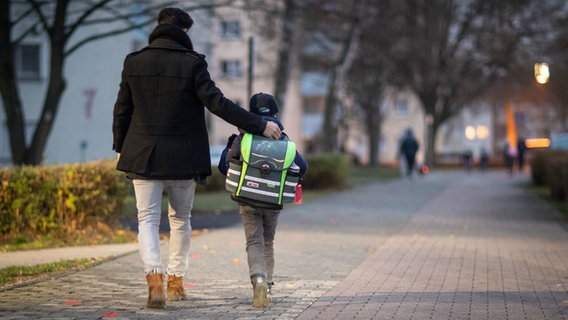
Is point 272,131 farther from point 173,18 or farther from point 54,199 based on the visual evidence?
point 54,199

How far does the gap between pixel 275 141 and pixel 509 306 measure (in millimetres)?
2179

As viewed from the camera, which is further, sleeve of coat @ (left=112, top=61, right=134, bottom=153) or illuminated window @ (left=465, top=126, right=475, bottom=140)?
illuminated window @ (left=465, top=126, right=475, bottom=140)

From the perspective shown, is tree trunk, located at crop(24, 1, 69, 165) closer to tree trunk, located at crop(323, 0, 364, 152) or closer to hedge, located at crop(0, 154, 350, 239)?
hedge, located at crop(0, 154, 350, 239)

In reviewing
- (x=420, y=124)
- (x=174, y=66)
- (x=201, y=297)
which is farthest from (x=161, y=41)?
(x=420, y=124)

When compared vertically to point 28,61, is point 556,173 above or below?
below

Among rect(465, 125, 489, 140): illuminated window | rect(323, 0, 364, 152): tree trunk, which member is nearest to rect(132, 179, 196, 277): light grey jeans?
rect(323, 0, 364, 152): tree trunk

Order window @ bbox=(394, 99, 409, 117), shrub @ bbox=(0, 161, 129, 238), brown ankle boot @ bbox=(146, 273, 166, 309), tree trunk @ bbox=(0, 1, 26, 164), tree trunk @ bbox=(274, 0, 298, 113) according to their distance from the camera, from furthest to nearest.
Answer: window @ bbox=(394, 99, 409, 117) → tree trunk @ bbox=(274, 0, 298, 113) → tree trunk @ bbox=(0, 1, 26, 164) → shrub @ bbox=(0, 161, 129, 238) → brown ankle boot @ bbox=(146, 273, 166, 309)

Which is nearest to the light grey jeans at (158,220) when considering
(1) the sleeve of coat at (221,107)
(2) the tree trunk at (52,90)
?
(1) the sleeve of coat at (221,107)

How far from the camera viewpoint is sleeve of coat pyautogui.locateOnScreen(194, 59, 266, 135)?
721cm

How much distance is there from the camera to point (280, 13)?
2319 cm

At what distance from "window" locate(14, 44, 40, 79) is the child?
33.2 m

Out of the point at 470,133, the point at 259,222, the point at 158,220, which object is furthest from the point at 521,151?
the point at 470,133

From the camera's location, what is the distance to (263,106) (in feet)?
24.6

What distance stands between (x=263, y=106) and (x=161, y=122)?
2.50 ft
